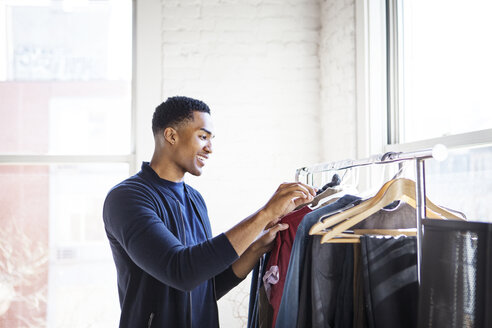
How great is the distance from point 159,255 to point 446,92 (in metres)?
1.26

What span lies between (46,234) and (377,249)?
2.19 metres

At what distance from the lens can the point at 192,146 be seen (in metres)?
1.77

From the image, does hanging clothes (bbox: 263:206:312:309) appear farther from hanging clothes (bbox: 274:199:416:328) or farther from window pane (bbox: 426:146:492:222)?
window pane (bbox: 426:146:492:222)

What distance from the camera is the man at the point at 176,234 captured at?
1.38 meters

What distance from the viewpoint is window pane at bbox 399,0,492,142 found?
1.76 m

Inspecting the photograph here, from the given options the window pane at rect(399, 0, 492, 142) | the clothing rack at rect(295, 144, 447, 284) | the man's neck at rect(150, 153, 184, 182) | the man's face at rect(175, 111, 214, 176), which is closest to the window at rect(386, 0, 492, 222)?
the window pane at rect(399, 0, 492, 142)

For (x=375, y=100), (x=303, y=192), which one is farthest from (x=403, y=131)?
(x=303, y=192)

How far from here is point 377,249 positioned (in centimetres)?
126

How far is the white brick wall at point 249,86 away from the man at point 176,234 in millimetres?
1005

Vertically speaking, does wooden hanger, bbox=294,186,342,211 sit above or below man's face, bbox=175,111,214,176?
below

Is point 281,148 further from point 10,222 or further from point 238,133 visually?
point 10,222

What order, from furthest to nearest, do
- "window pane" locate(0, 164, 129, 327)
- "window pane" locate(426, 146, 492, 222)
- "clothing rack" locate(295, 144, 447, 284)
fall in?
"window pane" locate(0, 164, 129, 327)
"window pane" locate(426, 146, 492, 222)
"clothing rack" locate(295, 144, 447, 284)

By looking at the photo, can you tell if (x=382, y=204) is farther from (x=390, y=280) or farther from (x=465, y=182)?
(x=465, y=182)

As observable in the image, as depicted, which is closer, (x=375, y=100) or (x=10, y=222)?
(x=375, y=100)
